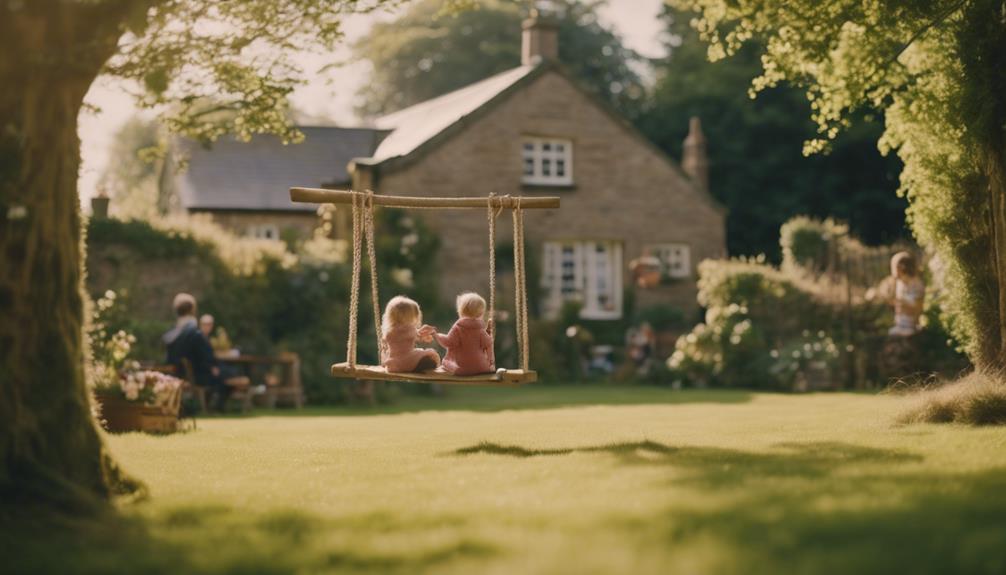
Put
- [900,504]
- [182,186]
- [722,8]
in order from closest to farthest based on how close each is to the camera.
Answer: [900,504], [722,8], [182,186]

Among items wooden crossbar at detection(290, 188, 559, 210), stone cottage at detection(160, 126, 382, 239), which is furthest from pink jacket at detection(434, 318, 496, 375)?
stone cottage at detection(160, 126, 382, 239)

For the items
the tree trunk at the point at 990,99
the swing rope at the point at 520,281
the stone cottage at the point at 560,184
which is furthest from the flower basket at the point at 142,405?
the stone cottage at the point at 560,184

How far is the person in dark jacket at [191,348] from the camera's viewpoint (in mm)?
15445

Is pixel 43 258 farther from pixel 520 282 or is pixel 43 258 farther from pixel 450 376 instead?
pixel 520 282

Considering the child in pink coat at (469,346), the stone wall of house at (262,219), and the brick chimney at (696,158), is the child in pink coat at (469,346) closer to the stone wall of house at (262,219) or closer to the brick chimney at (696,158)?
the stone wall of house at (262,219)

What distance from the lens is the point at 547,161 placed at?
30.0 metres

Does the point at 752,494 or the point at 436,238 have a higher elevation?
the point at 436,238

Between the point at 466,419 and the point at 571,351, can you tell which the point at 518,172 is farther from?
the point at 466,419

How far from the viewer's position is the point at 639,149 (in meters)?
30.6

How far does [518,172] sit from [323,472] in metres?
21.4

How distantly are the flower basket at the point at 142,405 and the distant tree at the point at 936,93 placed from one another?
695cm

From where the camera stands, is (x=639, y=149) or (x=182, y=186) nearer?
(x=639, y=149)

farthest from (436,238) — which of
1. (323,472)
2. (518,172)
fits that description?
(323,472)

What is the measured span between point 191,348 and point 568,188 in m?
15.7
